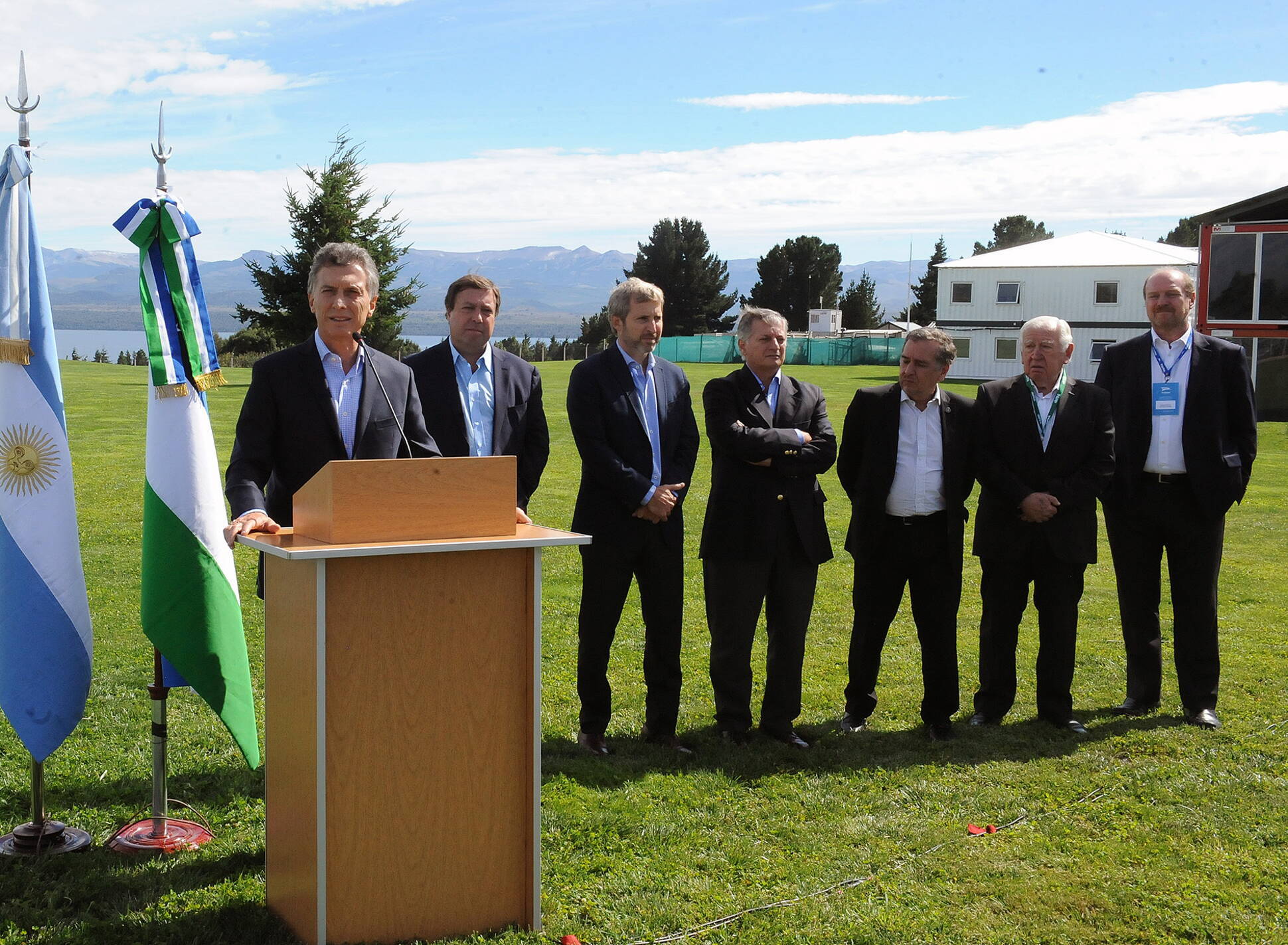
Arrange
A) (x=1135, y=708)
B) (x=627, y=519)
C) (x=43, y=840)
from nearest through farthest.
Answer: (x=43, y=840)
(x=627, y=519)
(x=1135, y=708)

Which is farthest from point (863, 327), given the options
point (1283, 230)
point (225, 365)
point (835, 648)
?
point (835, 648)

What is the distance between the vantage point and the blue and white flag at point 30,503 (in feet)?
14.7

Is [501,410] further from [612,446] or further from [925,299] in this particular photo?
[925,299]

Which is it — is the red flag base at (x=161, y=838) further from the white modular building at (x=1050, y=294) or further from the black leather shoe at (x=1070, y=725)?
the white modular building at (x=1050, y=294)

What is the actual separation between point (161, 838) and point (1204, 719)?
5.52 meters

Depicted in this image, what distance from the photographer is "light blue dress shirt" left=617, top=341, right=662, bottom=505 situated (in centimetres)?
601

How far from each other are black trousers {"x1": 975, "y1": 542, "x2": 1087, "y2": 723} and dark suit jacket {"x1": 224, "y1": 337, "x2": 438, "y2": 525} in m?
3.66

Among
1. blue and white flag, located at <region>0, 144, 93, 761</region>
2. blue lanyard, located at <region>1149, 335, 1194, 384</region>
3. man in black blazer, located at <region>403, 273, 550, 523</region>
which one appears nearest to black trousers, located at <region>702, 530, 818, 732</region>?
man in black blazer, located at <region>403, 273, 550, 523</region>

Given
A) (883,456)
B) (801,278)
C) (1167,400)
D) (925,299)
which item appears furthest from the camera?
(801,278)

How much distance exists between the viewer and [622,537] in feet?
19.2

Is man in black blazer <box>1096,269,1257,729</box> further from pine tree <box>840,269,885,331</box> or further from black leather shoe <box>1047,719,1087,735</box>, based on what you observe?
pine tree <box>840,269,885,331</box>

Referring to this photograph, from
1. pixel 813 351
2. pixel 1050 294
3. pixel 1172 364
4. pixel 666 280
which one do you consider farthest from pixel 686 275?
pixel 1172 364

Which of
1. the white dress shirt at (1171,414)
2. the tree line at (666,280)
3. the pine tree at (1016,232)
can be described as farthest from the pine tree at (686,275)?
the white dress shirt at (1171,414)

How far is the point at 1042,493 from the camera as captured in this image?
20.6 ft
